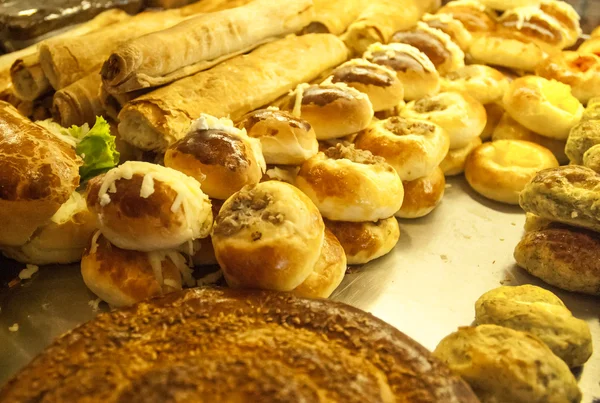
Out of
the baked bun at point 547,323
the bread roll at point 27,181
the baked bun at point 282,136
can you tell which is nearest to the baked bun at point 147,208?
the bread roll at point 27,181

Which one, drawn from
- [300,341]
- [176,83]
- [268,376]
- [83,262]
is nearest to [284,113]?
[176,83]

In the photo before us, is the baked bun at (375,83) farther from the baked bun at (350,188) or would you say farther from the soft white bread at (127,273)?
the soft white bread at (127,273)

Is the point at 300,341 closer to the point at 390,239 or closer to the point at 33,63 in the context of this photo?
the point at 390,239

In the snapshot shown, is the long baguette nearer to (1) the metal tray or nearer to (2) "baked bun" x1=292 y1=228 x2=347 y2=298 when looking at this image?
(1) the metal tray

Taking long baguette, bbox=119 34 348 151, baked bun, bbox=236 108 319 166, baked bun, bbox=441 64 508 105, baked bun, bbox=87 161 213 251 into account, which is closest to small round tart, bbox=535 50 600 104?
baked bun, bbox=441 64 508 105

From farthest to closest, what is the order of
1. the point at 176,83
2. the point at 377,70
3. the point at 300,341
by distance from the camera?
the point at 377,70 → the point at 176,83 → the point at 300,341

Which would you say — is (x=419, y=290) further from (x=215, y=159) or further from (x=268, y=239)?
(x=215, y=159)
